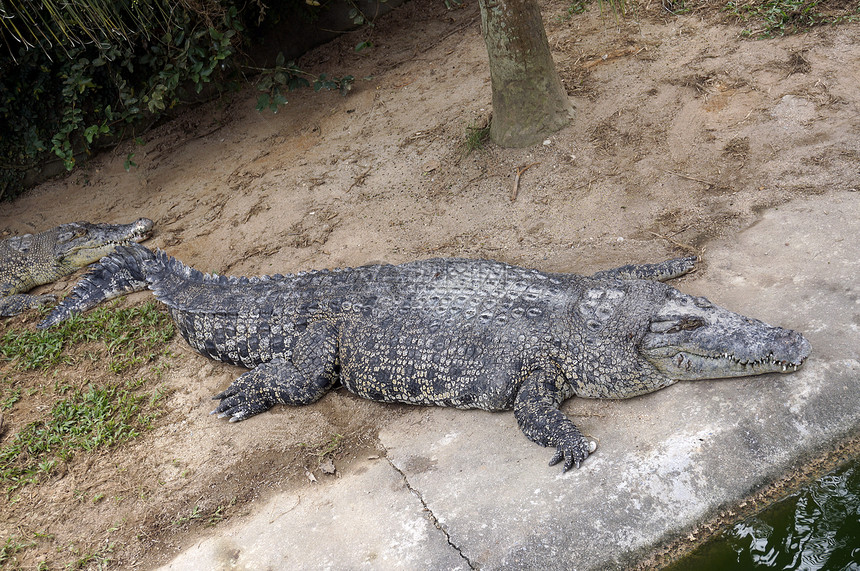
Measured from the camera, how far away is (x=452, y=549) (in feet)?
10.1

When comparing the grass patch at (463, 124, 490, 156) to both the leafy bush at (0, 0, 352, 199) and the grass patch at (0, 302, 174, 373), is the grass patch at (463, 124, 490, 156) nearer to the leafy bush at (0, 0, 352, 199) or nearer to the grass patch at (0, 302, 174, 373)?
the leafy bush at (0, 0, 352, 199)

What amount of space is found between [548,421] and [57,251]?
5.50m

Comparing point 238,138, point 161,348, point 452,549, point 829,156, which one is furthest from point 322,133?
point 452,549

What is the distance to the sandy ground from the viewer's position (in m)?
3.93

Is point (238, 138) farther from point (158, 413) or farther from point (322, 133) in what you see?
point (158, 413)

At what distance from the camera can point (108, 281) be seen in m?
5.82

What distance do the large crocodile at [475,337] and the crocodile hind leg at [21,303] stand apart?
6.46ft

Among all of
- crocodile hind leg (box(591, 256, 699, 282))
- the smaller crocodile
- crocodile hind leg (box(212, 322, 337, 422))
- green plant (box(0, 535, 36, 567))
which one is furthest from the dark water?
the smaller crocodile

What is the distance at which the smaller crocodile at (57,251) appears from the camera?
6.61m

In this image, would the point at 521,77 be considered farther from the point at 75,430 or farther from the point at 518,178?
the point at 75,430

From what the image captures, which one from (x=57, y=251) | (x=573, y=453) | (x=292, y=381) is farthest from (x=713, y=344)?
(x=57, y=251)

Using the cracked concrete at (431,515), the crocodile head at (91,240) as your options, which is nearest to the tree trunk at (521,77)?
the cracked concrete at (431,515)

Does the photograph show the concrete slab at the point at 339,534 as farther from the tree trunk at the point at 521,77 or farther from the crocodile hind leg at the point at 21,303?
the crocodile hind leg at the point at 21,303

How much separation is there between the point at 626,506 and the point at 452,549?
2.72ft
